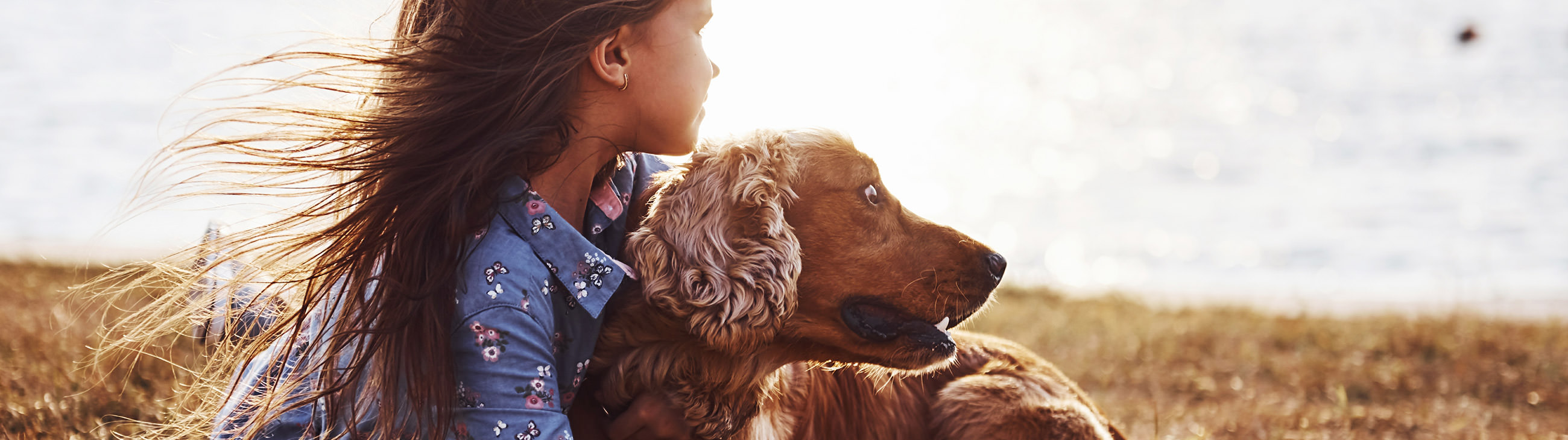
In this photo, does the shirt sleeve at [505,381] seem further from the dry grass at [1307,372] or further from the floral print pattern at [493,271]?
the dry grass at [1307,372]

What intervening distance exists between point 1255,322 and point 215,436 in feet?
24.5

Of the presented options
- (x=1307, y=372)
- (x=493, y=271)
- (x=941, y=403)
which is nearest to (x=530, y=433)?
(x=493, y=271)

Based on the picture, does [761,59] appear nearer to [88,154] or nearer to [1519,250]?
[1519,250]

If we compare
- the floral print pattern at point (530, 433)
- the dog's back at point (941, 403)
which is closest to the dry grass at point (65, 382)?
the floral print pattern at point (530, 433)

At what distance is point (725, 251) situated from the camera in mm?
2631

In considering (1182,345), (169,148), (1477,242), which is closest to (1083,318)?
(1182,345)

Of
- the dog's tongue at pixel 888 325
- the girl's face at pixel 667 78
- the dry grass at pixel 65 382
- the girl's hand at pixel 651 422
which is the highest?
the girl's face at pixel 667 78

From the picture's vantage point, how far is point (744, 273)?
2564 mm

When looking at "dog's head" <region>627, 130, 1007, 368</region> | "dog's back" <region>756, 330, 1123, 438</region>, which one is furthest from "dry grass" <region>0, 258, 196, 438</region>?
"dog's back" <region>756, 330, 1123, 438</region>

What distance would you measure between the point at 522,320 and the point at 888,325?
0.89 meters

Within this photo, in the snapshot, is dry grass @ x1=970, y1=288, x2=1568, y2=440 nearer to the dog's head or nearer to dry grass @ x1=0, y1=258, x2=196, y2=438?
the dog's head

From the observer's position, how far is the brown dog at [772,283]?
2.58 metres

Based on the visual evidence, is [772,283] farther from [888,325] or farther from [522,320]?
[522,320]

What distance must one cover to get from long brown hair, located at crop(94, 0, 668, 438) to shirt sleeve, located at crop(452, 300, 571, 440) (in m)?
0.05
